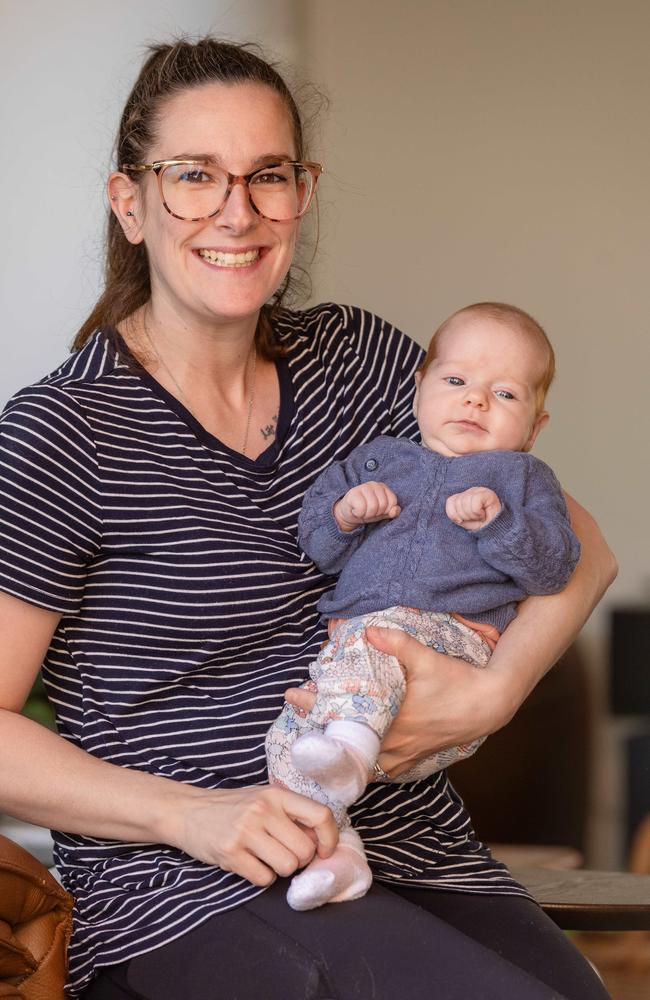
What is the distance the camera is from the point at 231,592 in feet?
5.89

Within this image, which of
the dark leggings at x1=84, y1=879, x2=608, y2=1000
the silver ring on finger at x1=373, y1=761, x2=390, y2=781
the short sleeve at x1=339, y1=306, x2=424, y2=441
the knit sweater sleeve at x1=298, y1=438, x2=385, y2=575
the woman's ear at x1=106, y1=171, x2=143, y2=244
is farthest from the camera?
the short sleeve at x1=339, y1=306, x2=424, y2=441

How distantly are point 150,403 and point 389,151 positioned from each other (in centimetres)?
174

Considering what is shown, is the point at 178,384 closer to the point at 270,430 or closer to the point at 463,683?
the point at 270,430

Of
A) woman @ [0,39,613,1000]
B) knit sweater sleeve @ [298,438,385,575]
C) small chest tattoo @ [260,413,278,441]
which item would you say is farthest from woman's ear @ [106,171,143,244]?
knit sweater sleeve @ [298,438,385,575]

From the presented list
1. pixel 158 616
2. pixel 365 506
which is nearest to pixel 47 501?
pixel 158 616

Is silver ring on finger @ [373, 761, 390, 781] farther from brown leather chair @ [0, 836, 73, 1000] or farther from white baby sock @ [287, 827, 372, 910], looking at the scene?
brown leather chair @ [0, 836, 73, 1000]

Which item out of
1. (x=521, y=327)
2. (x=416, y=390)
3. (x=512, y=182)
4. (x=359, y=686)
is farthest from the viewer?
(x=512, y=182)

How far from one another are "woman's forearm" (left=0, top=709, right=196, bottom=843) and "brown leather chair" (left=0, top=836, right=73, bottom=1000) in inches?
2.7

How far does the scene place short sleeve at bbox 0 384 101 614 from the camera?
1671mm

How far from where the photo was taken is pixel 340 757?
4.95 feet

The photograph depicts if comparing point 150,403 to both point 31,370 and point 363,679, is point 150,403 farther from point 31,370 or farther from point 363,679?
point 31,370

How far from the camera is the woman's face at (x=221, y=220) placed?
186 centimetres

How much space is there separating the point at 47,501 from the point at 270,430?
1.40 ft

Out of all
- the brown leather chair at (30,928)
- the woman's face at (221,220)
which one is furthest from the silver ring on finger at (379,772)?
the woman's face at (221,220)
